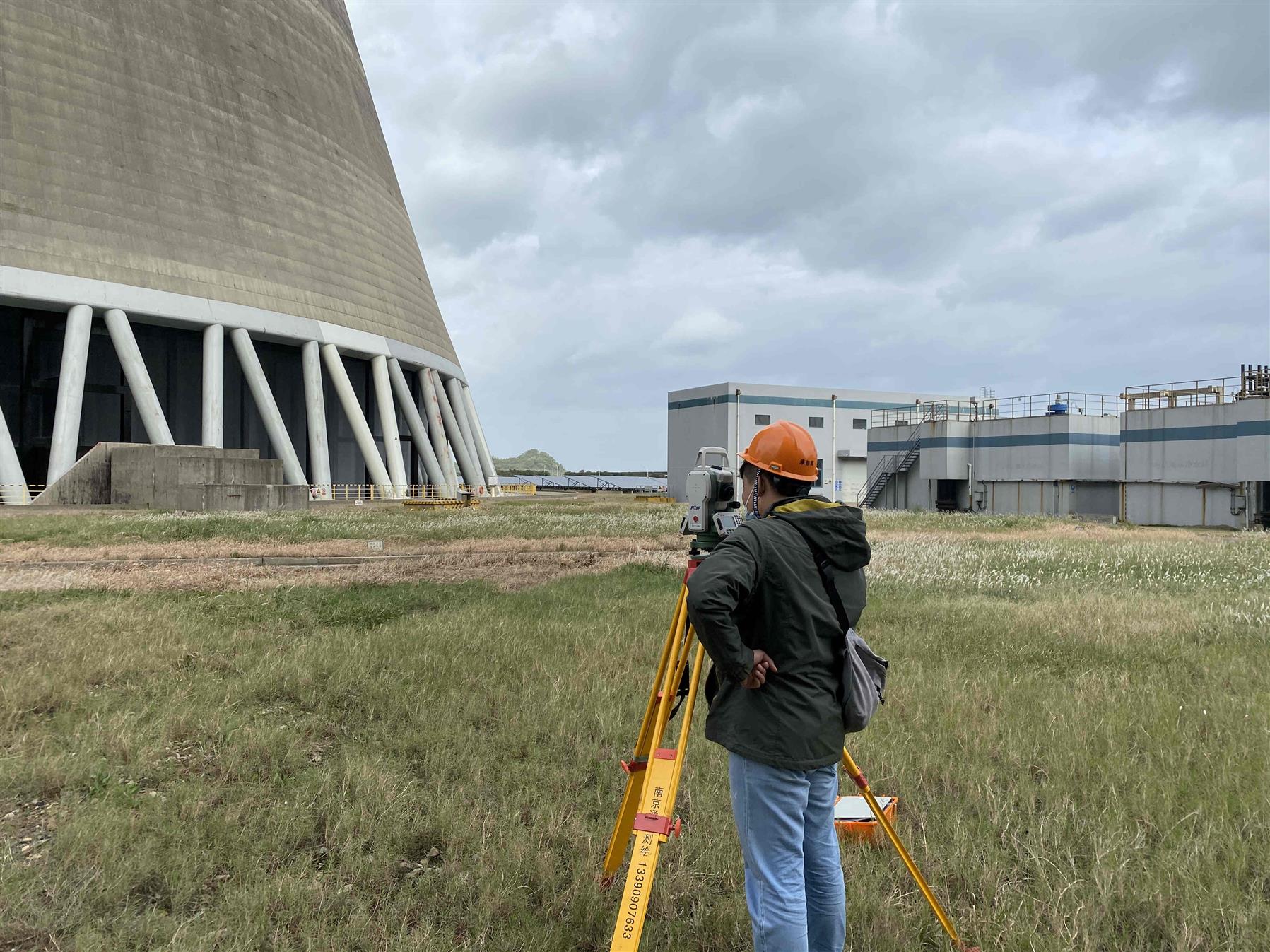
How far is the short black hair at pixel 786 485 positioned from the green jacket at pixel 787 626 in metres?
0.07

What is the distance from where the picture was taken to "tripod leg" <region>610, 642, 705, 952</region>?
2.47 metres

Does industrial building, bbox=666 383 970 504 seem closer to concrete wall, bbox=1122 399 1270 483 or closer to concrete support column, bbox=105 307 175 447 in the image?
concrete wall, bbox=1122 399 1270 483

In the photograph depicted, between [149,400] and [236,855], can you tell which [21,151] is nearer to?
[149,400]

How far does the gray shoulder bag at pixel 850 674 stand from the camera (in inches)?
100

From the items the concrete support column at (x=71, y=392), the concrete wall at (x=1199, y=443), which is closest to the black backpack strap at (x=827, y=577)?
the concrete support column at (x=71, y=392)

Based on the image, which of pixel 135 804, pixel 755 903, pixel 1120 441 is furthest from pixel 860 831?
pixel 1120 441

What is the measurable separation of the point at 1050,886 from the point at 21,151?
39185 mm

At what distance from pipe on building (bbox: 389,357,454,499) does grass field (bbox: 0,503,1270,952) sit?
111 feet

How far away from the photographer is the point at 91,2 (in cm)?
3306

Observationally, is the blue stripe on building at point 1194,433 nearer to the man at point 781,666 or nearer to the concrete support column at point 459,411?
the man at point 781,666

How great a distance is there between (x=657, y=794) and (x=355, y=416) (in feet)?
129

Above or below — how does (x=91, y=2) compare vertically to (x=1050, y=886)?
above

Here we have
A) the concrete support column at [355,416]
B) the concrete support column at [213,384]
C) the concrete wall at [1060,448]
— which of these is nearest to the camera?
the concrete support column at [213,384]

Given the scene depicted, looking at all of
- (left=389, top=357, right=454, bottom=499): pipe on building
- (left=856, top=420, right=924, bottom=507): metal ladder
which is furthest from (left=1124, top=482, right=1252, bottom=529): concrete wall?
(left=389, top=357, right=454, bottom=499): pipe on building
